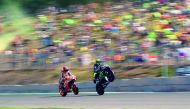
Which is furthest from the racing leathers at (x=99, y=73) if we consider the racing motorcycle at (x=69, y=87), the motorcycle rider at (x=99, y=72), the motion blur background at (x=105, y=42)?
the motion blur background at (x=105, y=42)

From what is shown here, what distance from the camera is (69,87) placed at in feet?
69.4

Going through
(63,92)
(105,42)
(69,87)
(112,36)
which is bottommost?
(63,92)

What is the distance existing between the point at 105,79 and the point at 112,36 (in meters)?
5.76

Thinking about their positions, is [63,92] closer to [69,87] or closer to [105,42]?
[69,87]

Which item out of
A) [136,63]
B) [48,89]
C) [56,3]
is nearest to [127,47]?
[136,63]

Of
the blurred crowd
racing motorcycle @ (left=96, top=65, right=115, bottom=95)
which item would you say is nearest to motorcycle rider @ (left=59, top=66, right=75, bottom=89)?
racing motorcycle @ (left=96, top=65, right=115, bottom=95)

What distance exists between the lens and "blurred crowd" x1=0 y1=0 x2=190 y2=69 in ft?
73.2

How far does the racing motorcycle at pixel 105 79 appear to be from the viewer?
19.9 metres

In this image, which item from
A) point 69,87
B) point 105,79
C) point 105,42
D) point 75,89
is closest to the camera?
point 105,79

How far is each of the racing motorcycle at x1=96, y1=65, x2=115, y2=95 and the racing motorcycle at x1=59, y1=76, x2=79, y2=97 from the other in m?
1.27

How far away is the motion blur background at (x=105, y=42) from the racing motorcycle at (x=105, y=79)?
2419 mm

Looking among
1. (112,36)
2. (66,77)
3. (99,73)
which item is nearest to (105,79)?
(99,73)

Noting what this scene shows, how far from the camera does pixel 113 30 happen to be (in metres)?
25.9

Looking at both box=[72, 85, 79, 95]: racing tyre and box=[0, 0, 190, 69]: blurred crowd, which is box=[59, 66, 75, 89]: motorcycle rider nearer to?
box=[72, 85, 79, 95]: racing tyre
